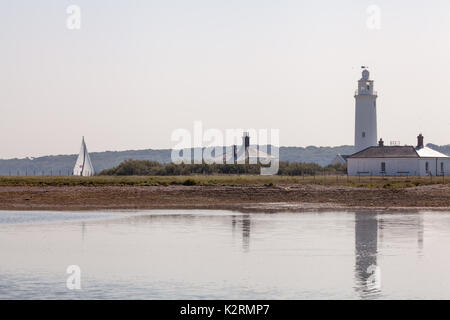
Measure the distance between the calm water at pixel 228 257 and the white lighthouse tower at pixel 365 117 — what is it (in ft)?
161

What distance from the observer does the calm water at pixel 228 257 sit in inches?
711

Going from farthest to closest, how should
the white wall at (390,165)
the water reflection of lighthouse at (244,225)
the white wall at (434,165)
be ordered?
the white wall at (434,165) < the white wall at (390,165) < the water reflection of lighthouse at (244,225)

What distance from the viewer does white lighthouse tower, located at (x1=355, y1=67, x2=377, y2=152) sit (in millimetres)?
85688

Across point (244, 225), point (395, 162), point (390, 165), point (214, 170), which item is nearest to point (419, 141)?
point (395, 162)

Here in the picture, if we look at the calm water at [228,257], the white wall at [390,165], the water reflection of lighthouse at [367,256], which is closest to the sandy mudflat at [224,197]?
the calm water at [228,257]

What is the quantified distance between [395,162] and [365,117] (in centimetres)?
1073

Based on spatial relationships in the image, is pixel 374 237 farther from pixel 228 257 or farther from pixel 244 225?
pixel 228 257

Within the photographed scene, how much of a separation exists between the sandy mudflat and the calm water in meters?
10.7

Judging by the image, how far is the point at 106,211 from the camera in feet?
144

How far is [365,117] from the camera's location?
283 ft

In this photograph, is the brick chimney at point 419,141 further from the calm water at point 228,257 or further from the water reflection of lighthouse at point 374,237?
the calm water at point 228,257
